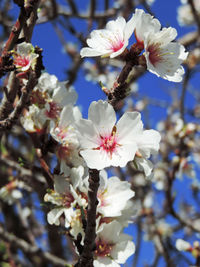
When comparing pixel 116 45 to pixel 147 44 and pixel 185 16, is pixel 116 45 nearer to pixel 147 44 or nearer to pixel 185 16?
pixel 147 44

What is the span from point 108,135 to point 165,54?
12.8 inches

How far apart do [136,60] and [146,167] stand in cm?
33

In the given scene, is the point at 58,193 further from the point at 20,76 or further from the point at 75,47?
the point at 75,47

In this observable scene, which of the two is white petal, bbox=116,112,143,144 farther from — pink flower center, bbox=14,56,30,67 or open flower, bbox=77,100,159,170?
pink flower center, bbox=14,56,30,67

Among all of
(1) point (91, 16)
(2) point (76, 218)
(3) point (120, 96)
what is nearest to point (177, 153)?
(1) point (91, 16)

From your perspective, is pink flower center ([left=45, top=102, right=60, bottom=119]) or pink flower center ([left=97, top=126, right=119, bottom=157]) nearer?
Answer: pink flower center ([left=97, top=126, right=119, bottom=157])

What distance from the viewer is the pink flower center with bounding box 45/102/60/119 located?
50.3 inches

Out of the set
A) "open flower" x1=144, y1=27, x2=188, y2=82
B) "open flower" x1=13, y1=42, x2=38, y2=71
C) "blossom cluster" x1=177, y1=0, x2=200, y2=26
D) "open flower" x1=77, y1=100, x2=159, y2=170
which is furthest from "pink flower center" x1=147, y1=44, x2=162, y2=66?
"blossom cluster" x1=177, y1=0, x2=200, y2=26

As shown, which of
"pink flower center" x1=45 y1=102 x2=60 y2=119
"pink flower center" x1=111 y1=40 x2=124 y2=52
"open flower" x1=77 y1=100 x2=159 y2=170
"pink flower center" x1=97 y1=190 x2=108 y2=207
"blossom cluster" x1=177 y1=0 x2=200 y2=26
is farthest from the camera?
"blossom cluster" x1=177 y1=0 x2=200 y2=26

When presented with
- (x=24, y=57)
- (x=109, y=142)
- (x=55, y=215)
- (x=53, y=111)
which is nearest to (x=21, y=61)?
(x=24, y=57)

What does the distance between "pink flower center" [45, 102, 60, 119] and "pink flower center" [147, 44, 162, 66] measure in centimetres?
50

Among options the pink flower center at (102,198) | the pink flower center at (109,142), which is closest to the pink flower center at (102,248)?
the pink flower center at (102,198)

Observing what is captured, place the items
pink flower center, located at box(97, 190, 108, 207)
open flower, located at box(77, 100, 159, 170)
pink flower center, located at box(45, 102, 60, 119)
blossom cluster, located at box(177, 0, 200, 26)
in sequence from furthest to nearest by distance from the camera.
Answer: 1. blossom cluster, located at box(177, 0, 200, 26)
2. pink flower center, located at box(45, 102, 60, 119)
3. pink flower center, located at box(97, 190, 108, 207)
4. open flower, located at box(77, 100, 159, 170)

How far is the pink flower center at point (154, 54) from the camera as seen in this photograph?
955mm
